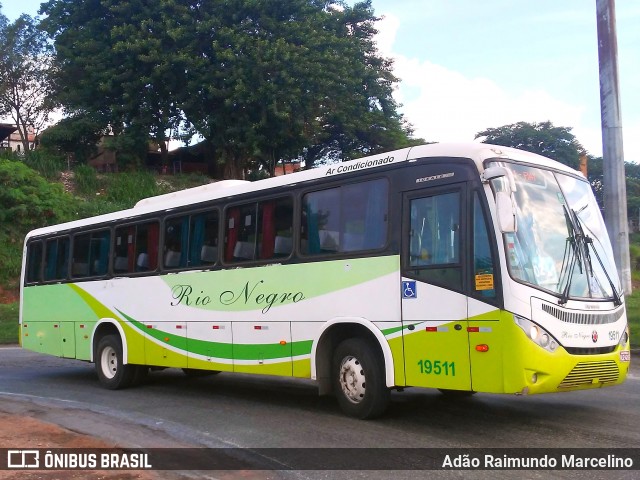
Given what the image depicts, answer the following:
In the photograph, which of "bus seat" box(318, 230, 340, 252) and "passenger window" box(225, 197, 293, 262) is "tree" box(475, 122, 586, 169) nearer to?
"passenger window" box(225, 197, 293, 262)

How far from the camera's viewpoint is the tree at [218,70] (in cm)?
3631

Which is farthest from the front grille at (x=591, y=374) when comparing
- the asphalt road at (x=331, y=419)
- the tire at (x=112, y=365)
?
→ the tire at (x=112, y=365)

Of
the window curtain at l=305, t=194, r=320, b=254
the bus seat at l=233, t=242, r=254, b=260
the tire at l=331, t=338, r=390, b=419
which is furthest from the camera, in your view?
the bus seat at l=233, t=242, r=254, b=260

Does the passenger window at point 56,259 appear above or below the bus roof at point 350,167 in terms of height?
below

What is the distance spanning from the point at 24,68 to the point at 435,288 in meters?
42.6

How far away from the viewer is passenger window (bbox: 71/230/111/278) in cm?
1370

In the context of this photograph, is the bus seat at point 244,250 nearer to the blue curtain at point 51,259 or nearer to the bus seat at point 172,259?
the bus seat at point 172,259

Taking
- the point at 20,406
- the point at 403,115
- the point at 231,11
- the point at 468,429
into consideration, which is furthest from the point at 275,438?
the point at 403,115

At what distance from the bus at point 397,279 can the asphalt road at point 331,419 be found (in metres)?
0.54

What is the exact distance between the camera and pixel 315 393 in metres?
11.4

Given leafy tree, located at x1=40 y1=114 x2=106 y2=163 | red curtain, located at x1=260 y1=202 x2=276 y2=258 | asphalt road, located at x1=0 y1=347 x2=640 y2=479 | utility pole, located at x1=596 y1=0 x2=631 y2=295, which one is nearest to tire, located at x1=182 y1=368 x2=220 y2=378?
asphalt road, located at x1=0 y1=347 x2=640 y2=479

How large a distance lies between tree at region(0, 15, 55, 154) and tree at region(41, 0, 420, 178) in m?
2.81

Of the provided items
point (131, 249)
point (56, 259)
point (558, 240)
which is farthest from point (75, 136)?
Answer: point (558, 240)

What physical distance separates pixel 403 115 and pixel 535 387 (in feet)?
136
